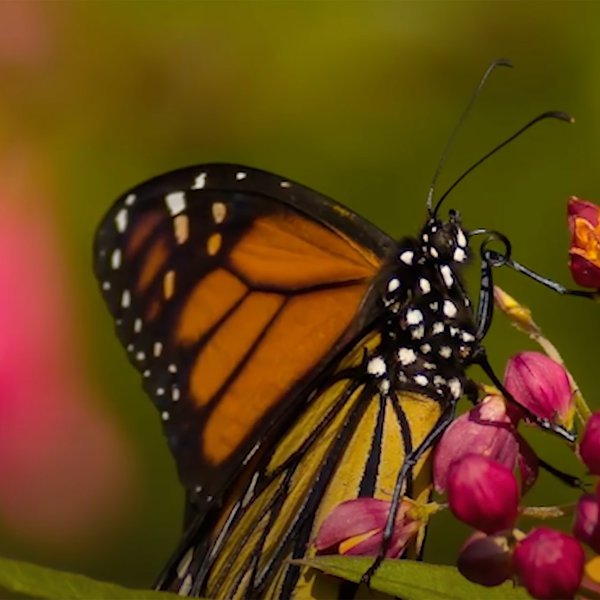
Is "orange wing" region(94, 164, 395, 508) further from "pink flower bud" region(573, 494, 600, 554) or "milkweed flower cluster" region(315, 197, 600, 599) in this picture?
"pink flower bud" region(573, 494, 600, 554)

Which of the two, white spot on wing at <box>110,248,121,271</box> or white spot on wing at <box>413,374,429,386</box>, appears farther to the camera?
white spot on wing at <box>110,248,121,271</box>

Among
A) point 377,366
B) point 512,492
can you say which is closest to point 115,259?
point 377,366

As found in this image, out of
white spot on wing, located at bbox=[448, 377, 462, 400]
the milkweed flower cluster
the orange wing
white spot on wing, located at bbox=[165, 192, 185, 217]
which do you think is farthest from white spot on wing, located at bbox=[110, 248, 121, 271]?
the milkweed flower cluster

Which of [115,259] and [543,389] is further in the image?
[115,259]

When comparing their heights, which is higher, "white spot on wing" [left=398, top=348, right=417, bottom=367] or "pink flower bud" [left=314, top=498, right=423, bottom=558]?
"white spot on wing" [left=398, top=348, right=417, bottom=367]

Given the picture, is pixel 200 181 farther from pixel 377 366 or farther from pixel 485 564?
pixel 485 564

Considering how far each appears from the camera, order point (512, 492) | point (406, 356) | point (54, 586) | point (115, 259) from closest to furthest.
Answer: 1. point (54, 586)
2. point (512, 492)
3. point (406, 356)
4. point (115, 259)

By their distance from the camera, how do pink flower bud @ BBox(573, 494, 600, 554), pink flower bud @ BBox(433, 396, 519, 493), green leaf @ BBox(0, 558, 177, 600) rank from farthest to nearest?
pink flower bud @ BBox(433, 396, 519, 493) → pink flower bud @ BBox(573, 494, 600, 554) → green leaf @ BBox(0, 558, 177, 600)

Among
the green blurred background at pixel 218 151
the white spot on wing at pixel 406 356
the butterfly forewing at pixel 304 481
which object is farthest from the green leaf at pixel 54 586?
the green blurred background at pixel 218 151

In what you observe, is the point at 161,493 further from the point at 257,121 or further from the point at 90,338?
the point at 257,121
